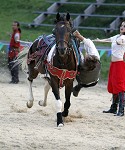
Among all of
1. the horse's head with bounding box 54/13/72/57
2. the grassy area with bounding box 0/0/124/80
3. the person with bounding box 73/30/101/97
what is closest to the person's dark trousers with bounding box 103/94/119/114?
the person with bounding box 73/30/101/97

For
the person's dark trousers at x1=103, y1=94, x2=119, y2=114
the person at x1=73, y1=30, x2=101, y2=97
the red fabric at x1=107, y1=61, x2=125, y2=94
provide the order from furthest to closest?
1. the person's dark trousers at x1=103, y1=94, x2=119, y2=114
2. the red fabric at x1=107, y1=61, x2=125, y2=94
3. the person at x1=73, y1=30, x2=101, y2=97

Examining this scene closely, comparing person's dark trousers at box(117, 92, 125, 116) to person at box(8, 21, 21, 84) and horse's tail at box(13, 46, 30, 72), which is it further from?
person at box(8, 21, 21, 84)

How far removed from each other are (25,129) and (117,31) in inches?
481

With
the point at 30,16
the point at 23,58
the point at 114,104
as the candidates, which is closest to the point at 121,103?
the point at 114,104

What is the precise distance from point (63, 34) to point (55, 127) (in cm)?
154

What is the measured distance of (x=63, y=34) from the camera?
8.69 meters

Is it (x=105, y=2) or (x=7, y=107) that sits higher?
(x=105, y=2)

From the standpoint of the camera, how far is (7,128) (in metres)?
8.79

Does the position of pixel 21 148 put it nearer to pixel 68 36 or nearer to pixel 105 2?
pixel 68 36

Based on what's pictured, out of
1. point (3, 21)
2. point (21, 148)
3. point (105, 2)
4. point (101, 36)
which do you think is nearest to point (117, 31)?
point (101, 36)

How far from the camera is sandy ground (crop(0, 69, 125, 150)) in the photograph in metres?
7.61

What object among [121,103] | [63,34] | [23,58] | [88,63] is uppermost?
[63,34]

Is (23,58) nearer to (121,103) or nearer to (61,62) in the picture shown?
(121,103)

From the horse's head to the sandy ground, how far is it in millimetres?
1288
